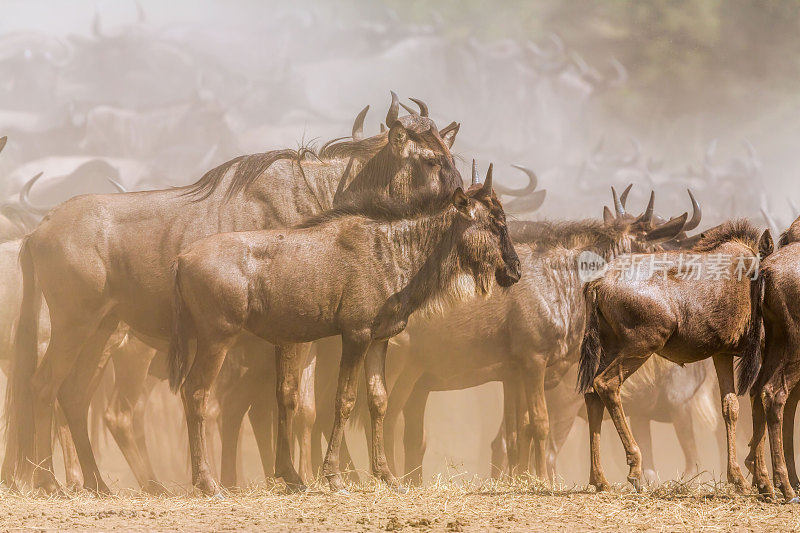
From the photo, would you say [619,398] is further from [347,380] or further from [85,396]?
[85,396]

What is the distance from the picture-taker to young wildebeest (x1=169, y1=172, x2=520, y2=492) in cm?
812

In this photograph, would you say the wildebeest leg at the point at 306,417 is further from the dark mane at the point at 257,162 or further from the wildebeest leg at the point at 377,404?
the dark mane at the point at 257,162

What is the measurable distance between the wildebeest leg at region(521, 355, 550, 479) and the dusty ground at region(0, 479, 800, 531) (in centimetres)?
203

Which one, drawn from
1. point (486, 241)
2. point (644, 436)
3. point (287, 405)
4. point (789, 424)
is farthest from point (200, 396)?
point (644, 436)

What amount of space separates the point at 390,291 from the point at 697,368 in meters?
6.92

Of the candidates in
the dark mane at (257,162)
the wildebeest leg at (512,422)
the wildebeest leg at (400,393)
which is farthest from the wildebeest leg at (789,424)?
the wildebeest leg at (400,393)

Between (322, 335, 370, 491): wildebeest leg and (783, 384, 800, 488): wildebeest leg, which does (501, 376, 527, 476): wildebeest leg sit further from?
(783, 384, 800, 488): wildebeest leg

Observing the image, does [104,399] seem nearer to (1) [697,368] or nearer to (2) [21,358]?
(2) [21,358]

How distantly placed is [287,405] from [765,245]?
4.17m

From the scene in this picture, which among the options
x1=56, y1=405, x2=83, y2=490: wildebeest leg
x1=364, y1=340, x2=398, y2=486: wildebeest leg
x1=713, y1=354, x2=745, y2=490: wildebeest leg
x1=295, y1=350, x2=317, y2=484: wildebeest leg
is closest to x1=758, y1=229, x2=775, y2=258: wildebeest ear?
x1=713, y1=354, x2=745, y2=490: wildebeest leg

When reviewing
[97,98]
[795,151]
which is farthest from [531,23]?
[97,98]

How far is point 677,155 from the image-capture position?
29.0 meters

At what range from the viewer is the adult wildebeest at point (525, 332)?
34.6ft

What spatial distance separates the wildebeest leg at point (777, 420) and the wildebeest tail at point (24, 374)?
20.4ft
